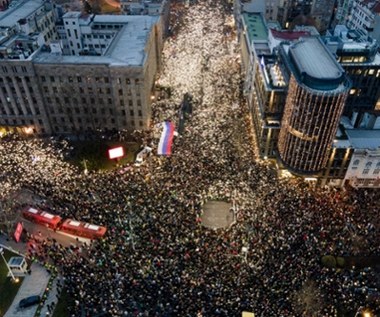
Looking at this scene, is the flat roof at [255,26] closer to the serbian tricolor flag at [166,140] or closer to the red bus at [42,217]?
the serbian tricolor flag at [166,140]

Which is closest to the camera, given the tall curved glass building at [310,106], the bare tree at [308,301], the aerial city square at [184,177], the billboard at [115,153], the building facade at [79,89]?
the bare tree at [308,301]

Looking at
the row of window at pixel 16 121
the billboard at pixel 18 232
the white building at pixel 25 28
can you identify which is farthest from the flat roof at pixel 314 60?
the row of window at pixel 16 121

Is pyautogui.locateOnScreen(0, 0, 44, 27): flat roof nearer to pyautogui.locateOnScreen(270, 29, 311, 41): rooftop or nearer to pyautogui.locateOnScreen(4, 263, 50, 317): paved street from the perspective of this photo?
pyautogui.locateOnScreen(270, 29, 311, 41): rooftop

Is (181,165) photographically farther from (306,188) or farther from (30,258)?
(30,258)

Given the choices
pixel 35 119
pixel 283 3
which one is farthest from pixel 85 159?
pixel 283 3

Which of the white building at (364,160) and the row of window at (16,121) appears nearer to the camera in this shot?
the white building at (364,160)

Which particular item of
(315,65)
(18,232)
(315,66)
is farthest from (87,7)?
(18,232)

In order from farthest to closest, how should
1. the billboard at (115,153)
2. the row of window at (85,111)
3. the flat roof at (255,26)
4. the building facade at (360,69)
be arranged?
the flat roof at (255,26)
the row of window at (85,111)
the building facade at (360,69)
the billboard at (115,153)
